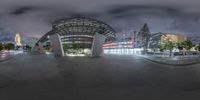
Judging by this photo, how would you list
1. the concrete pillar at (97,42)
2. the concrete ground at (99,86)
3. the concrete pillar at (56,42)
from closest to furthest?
the concrete ground at (99,86), the concrete pillar at (97,42), the concrete pillar at (56,42)

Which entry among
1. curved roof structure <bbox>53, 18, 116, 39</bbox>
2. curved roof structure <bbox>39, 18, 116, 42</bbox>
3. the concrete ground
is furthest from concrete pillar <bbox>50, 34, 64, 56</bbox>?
the concrete ground

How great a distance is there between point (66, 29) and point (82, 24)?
5.89 metres

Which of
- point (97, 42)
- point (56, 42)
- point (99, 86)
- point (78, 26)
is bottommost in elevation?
point (99, 86)

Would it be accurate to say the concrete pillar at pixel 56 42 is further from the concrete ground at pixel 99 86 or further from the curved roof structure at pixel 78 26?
the concrete ground at pixel 99 86

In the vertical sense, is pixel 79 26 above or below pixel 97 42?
above

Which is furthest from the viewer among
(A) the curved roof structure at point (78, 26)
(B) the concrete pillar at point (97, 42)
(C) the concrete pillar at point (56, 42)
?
(A) the curved roof structure at point (78, 26)

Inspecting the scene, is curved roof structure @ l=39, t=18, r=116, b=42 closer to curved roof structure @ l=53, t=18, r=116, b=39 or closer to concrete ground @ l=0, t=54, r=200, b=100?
curved roof structure @ l=53, t=18, r=116, b=39

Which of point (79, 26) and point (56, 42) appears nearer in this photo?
point (56, 42)

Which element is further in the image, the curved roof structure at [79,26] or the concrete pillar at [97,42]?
the curved roof structure at [79,26]

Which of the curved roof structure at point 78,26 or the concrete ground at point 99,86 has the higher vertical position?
the curved roof structure at point 78,26

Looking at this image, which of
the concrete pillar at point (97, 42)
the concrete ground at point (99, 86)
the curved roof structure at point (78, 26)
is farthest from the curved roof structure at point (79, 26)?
the concrete ground at point (99, 86)

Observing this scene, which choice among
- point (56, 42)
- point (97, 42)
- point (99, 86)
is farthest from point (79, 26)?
point (99, 86)

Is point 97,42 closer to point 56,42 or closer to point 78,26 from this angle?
point 56,42

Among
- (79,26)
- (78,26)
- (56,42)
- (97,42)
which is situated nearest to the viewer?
(97,42)
